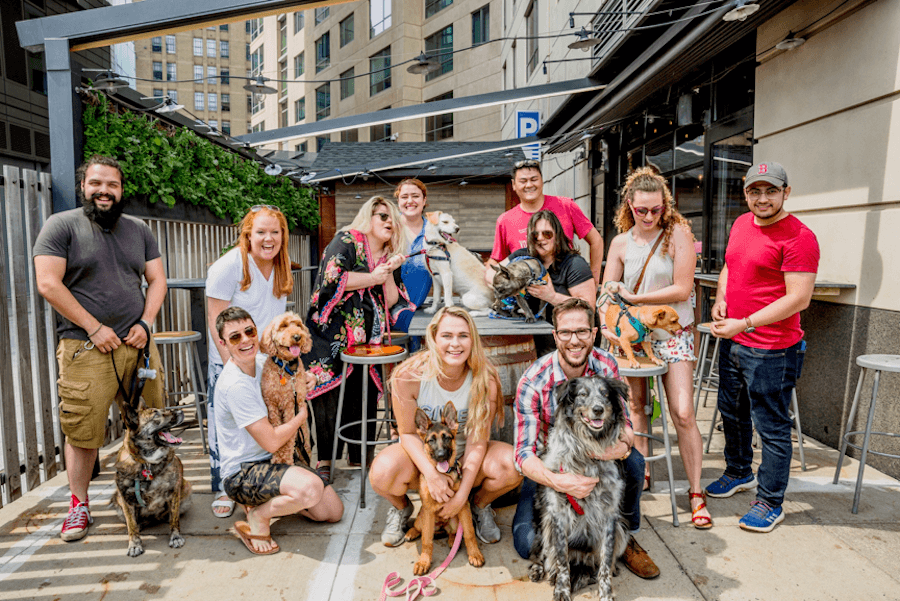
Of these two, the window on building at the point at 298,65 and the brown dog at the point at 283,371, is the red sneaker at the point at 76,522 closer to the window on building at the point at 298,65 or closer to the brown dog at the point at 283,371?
the brown dog at the point at 283,371

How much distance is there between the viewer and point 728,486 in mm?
3295

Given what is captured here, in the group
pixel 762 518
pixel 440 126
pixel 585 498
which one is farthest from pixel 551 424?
pixel 440 126

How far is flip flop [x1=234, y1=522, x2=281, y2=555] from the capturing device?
2.74 metres

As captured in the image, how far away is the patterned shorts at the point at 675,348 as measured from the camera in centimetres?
301

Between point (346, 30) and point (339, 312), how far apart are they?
29.3 metres

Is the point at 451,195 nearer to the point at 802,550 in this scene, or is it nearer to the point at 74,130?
the point at 74,130

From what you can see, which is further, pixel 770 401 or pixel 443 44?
pixel 443 44

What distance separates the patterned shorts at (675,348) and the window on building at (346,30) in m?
29.6

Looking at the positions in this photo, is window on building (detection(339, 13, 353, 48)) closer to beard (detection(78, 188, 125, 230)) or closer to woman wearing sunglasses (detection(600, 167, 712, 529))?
beard (detection(78, 188, 125, 230))

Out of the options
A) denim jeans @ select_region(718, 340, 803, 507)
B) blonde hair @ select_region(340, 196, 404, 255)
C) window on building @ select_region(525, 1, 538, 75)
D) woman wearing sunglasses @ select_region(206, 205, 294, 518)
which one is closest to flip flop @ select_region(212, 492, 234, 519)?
woman wearing sunglasses @ select_region(206, 205, 294, 518)

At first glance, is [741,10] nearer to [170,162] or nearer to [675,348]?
[675,348]

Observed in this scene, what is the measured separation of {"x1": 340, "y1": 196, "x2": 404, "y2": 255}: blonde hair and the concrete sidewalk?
65.9 inches

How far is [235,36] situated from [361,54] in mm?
38462

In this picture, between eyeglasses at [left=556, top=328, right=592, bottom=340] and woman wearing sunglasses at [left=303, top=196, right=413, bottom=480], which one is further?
woman wearing sunglasses at [left=303, top=196, right=413, bottom=480]
